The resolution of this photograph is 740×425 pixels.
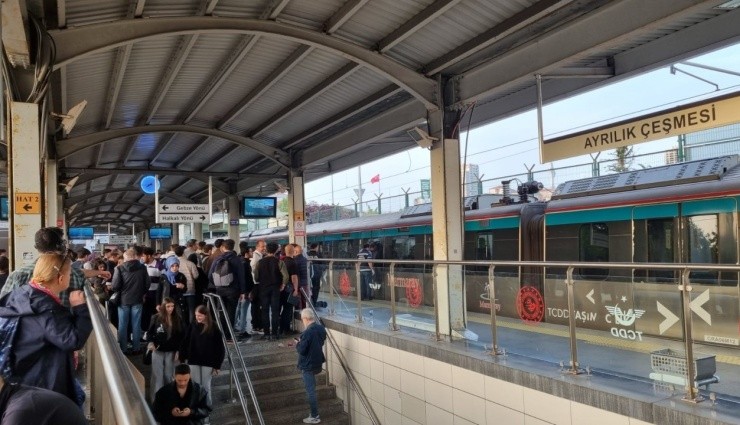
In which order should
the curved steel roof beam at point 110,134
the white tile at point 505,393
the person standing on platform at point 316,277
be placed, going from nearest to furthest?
the white tile at point 505,393
the person standing on platform at point 316,277
the curved steel roof beam at point 110,134

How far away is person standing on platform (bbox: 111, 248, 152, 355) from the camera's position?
8.09 meters

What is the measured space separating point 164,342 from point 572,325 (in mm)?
4805

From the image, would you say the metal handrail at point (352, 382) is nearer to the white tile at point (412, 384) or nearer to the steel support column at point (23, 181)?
the white tile at point (412, 384)

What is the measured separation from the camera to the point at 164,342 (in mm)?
7070

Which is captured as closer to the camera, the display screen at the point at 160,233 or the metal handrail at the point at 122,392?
the metal handrail at the point at 122,392

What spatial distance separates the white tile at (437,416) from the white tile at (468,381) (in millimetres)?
358

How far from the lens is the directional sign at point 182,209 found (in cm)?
1627

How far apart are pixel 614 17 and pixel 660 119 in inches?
51.5

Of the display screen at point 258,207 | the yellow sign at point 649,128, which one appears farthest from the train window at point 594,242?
the display screen at point 258,207

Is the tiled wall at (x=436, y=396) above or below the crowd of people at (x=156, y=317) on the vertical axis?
below

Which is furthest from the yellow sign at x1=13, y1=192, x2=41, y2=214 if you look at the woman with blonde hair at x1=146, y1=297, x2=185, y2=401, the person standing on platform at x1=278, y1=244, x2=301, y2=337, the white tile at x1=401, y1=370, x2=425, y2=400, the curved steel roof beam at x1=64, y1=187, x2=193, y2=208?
the curved steel roof beam at x1=64, y1=187, x2=193, y2=208

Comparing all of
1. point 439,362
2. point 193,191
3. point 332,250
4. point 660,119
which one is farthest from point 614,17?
point 193,191

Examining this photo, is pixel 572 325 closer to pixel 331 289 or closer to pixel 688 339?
pixel 688 339

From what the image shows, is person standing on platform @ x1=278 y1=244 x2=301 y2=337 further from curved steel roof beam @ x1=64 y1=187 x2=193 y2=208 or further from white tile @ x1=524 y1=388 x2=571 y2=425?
curved steel roof beam @ x1=64 y1=187 x2=193 y2=208
